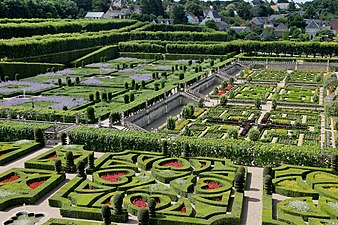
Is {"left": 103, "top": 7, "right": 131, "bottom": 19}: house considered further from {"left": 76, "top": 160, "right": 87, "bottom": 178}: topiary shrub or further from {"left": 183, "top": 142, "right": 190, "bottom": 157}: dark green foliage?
{"left": 76, "top": 160, "right": 87, "bottom": 178}: topiary shrub

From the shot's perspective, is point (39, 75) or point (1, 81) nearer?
point (1, 81)

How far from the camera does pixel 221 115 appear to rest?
37.7 meters

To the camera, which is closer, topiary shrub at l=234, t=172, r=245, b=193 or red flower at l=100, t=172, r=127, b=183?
topiary shrub at l=234, t=172, r=245, b=193

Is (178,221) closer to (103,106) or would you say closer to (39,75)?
(103,106)

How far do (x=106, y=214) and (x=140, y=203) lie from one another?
255 cm

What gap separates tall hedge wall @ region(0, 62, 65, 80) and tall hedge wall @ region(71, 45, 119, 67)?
954 cm

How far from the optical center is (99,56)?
239 ft

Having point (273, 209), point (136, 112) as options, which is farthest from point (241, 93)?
point (273, 209)

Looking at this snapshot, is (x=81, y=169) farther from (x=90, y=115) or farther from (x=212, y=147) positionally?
(x=90, y=115)

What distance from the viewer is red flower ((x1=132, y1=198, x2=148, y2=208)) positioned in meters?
18.1

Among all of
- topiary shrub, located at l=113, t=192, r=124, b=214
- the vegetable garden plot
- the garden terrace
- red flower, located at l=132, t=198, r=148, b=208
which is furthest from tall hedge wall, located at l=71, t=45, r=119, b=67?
topiary shrub, located at l=113, t=192, r=124, b=214

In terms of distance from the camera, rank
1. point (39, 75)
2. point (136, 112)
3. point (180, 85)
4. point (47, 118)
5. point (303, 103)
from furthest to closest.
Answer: point (39, 75) → point (180, 85) → point (303, 103) → point (136, 112) → point (47, 118)

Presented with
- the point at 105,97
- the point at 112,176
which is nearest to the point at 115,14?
the point at 105,97

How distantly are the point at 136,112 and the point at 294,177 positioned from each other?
662 inches
